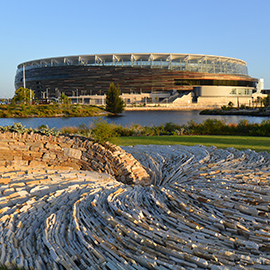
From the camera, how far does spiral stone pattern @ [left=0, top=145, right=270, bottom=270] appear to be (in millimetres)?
3094

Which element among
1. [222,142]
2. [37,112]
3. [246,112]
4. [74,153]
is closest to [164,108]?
[246,112]

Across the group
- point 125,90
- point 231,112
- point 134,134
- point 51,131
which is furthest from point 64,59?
point 51,131

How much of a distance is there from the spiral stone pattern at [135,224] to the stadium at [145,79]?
303 ft

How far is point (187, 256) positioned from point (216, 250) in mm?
363

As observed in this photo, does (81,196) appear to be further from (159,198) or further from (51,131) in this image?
(51,131)

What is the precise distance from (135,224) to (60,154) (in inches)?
169

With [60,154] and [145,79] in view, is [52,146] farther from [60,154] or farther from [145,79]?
[145,79]

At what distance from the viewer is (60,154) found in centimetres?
751

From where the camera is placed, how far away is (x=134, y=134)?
60.4ft

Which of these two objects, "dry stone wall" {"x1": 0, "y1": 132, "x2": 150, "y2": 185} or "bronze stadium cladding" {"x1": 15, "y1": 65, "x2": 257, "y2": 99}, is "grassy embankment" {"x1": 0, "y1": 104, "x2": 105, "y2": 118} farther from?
"dry stone wall" {"x1": 0, "y1": 132, "x2": 150, "y2": 185}

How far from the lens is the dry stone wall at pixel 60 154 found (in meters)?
7.29

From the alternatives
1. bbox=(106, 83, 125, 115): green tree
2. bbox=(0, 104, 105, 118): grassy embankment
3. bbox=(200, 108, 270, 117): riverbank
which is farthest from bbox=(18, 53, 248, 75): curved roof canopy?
bbox=(200, 108, 270, 117): riverbank

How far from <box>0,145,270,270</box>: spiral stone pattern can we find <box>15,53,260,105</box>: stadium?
92.2m

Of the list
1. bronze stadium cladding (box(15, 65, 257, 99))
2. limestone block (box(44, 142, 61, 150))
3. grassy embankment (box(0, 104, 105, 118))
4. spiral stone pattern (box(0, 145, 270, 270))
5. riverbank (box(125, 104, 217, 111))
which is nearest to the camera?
spiral stone pattern (box(0, 145, 270, 270))
